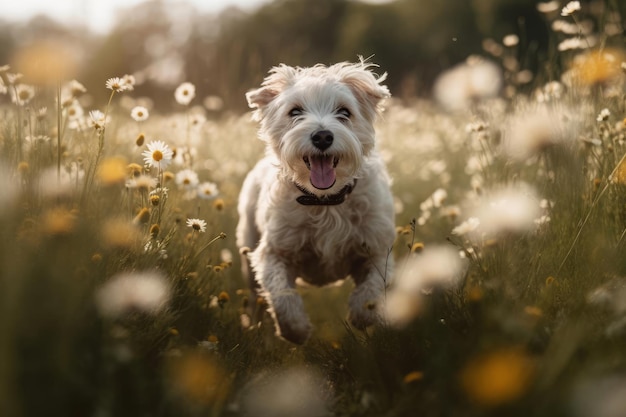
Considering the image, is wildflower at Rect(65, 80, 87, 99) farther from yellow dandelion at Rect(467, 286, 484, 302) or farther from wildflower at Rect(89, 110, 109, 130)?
yellow dandelion at Rect(467, 286, 484, 302)

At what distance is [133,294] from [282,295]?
1.53m

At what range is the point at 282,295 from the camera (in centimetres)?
421

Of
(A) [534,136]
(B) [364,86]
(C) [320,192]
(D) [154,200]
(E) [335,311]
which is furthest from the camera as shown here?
(E) [335,311]

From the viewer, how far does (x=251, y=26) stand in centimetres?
3219

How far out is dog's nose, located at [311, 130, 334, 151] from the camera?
4081mm

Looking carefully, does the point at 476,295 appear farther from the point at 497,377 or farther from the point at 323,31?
the point at 323,31

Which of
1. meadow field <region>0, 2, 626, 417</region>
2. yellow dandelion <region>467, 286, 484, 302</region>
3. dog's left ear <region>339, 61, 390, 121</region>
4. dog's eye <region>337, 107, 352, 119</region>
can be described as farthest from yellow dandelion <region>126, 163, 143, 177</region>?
yellow dandelion <region>467, 286, 484, 302</region>

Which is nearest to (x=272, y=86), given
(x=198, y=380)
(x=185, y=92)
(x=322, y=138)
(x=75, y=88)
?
(x=185, y=92)

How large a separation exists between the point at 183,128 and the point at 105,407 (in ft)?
16.6

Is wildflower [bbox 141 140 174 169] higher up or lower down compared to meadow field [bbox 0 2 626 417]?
higher up

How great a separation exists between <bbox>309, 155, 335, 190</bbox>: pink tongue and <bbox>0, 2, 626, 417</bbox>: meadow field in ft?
2.31

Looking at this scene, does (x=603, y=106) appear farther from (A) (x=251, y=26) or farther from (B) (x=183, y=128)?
(A) (x=251, y=26)

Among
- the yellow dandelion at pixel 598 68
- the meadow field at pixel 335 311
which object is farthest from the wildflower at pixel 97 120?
the yellow dandelion at pixel 598 68

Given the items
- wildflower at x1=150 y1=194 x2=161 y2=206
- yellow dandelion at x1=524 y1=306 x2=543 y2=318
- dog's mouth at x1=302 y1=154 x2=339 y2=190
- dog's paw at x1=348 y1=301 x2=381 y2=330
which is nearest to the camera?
yellow dandelion at x1=524 y1=306 x2=543 y2=318
